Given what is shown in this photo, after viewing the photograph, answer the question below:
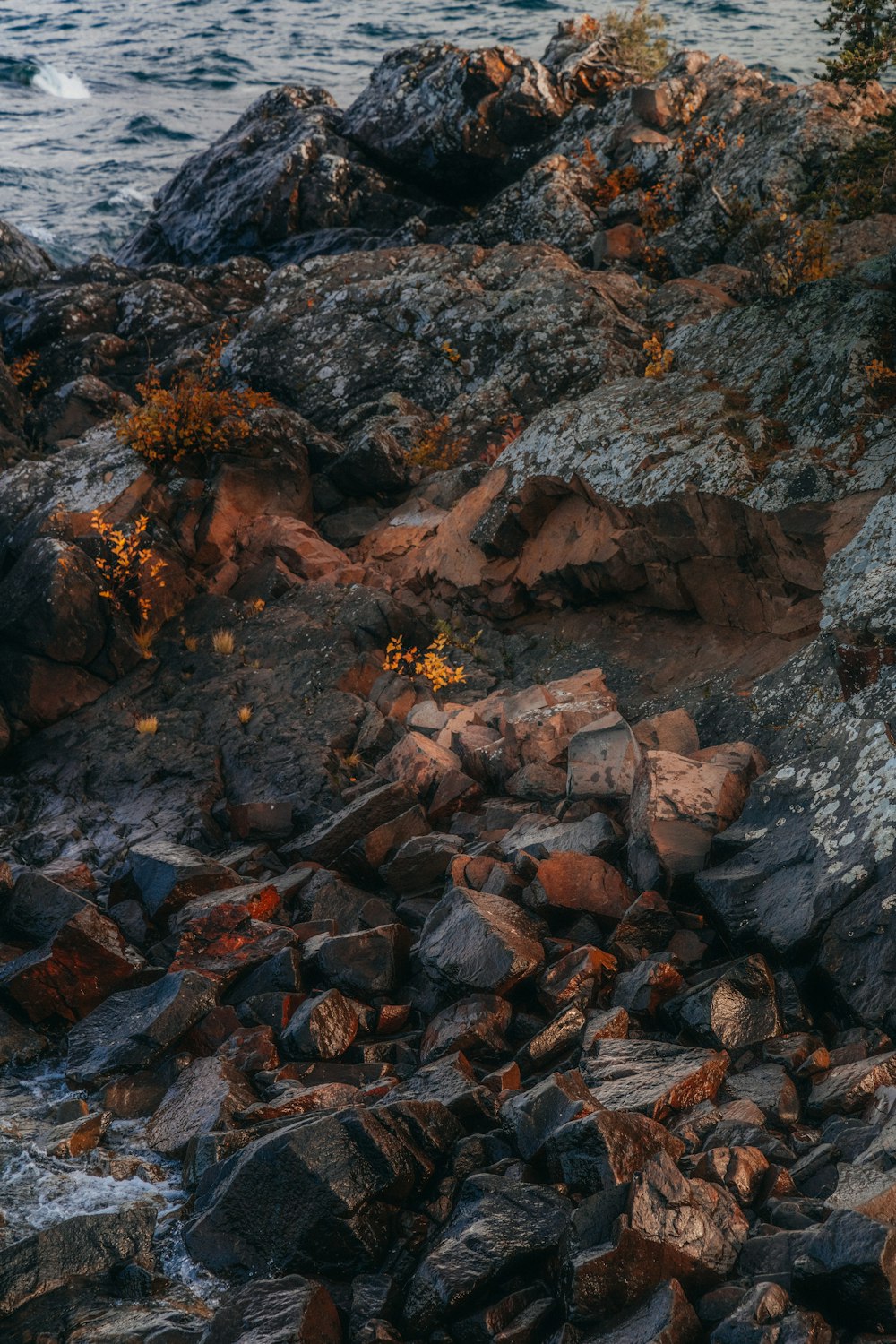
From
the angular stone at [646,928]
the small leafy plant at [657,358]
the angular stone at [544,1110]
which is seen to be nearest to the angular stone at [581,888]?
the angular stone at [646,928]

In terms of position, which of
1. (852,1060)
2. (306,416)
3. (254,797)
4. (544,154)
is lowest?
(254,797)

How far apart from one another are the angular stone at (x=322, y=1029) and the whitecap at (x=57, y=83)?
5648 centimetres

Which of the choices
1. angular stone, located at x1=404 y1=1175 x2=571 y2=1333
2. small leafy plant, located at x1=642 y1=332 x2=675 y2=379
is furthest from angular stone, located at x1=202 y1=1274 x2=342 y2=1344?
small leafy plant, located at x1=642 y1=332 x2=675 y2=379

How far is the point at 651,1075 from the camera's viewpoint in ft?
22.3

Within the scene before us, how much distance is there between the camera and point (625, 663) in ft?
43.2

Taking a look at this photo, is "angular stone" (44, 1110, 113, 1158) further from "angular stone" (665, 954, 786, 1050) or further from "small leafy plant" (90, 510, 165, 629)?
"small leafy plant" (90, 510, 165, 629)

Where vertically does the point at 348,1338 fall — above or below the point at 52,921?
above

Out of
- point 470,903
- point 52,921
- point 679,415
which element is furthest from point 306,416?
point 470,903

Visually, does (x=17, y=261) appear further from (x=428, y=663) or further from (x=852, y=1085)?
(x=852, y=1085)

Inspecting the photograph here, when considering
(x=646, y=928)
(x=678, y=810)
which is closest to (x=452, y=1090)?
(x=646, y=928)

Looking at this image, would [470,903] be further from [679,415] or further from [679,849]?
[679,415]

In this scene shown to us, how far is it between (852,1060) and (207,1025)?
17.7 ft

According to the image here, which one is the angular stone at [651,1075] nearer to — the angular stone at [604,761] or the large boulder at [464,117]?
the angular stone at [604,761]

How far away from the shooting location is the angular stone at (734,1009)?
7215mm
